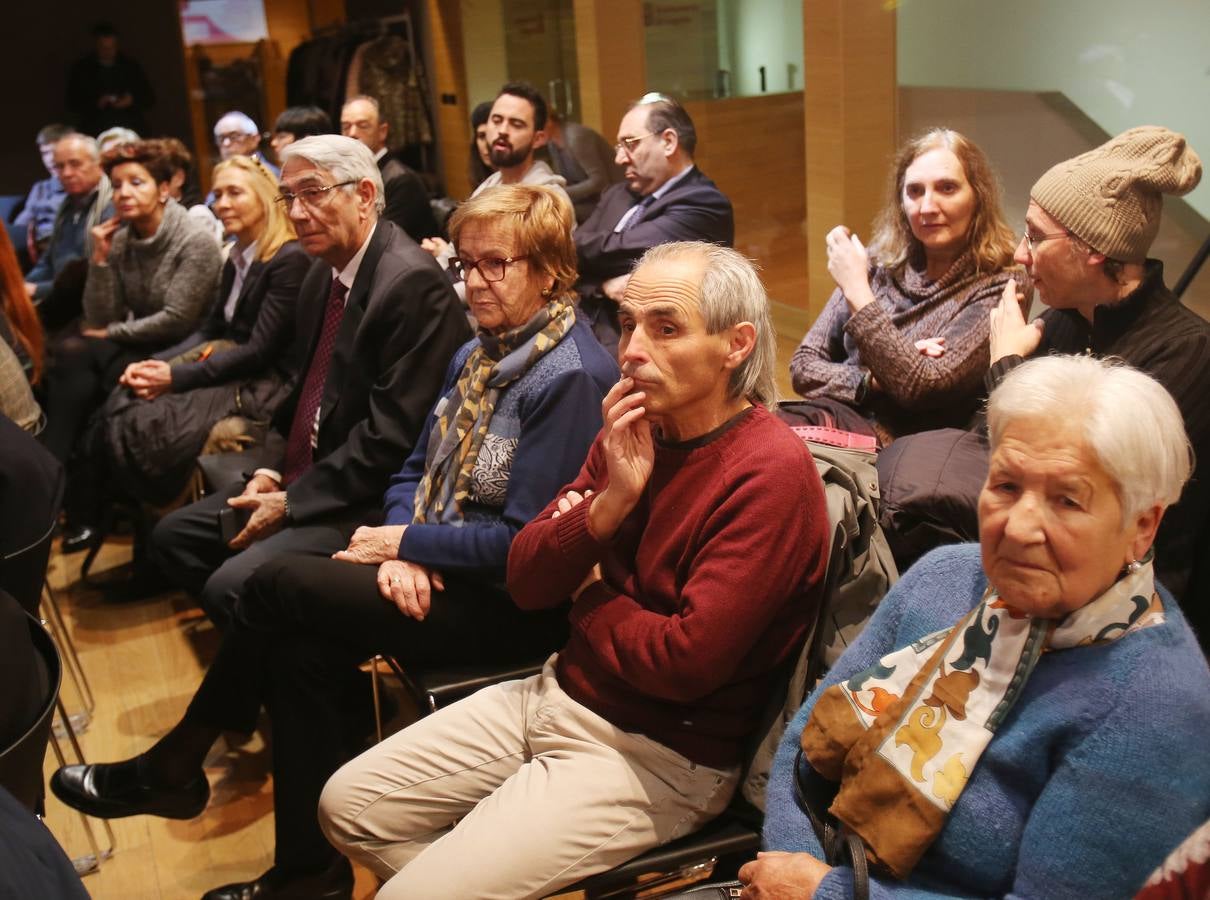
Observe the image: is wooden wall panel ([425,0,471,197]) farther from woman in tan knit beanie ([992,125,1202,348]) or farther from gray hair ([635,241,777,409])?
gray hair ([635,241,777,409])

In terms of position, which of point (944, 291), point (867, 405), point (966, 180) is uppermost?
point (966, 180)

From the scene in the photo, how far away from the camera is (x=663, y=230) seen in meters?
3.66

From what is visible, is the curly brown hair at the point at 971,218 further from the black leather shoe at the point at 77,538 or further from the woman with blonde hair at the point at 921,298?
the black leather shoe at the point at 77,538

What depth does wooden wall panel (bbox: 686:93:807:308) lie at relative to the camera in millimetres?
4289

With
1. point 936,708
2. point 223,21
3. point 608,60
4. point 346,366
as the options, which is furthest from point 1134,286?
point 223,21

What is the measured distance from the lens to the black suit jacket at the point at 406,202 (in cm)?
475

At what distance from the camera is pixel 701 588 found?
5.66 ft

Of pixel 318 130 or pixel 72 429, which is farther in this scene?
pixel 318 130

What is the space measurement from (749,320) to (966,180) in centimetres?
100

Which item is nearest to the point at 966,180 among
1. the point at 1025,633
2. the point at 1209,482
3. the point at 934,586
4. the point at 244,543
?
the point at 1209,482

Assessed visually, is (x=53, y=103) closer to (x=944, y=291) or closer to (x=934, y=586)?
(x=944, y=291)

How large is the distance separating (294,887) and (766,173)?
3.17 m

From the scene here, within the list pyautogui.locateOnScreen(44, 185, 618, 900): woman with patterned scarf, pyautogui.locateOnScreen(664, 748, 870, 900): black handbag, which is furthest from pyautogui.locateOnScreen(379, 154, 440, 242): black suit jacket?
pyautogui.locateOnScreen(664, 748, 870, 900): black handbag

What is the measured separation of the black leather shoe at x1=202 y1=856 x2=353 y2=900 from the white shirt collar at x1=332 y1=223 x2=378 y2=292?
55.7 inches
